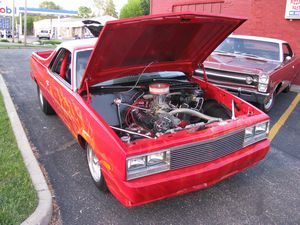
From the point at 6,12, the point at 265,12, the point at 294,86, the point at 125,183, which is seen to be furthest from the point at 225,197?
the point at 6,12

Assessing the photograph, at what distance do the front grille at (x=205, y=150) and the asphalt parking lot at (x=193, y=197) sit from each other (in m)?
0.61

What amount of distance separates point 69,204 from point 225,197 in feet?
5.55

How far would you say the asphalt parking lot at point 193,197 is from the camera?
11.0 feet

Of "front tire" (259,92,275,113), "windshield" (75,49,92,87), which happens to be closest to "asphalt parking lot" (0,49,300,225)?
"windshield" (75,49,92,87)

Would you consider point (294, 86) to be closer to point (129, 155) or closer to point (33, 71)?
point (33, 71)

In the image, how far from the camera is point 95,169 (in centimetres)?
382

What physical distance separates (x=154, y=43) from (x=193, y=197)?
1.83 meters

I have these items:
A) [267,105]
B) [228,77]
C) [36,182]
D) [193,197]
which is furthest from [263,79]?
A: [36,182]

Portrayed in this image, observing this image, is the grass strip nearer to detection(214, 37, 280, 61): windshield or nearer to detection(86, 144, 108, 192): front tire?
detection(86, 144, 108, 192): front tire

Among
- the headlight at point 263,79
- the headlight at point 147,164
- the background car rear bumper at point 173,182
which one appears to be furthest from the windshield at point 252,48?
the headlight at point 147,164

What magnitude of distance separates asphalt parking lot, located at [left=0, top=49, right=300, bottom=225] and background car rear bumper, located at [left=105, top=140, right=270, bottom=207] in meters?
0.38

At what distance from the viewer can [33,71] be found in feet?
22.6

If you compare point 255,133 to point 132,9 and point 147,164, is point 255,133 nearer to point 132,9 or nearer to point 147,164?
point 147,164

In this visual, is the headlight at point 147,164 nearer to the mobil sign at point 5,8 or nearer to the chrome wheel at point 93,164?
the chrome wheel at point 93,164
